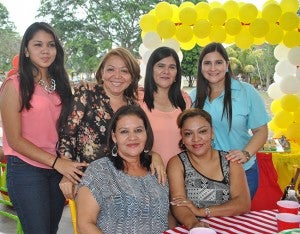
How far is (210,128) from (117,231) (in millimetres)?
843

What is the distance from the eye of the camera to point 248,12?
4.27 metres

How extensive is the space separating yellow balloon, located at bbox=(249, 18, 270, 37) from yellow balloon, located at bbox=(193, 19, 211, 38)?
0.51 metres

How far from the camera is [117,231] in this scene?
1677 millimetres

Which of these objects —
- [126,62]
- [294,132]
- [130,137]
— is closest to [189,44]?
[294,132]

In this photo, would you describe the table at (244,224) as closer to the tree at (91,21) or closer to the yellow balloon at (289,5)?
the yellow balloon at (289,5)

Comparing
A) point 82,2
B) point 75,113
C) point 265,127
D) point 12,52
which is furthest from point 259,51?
point 75,113

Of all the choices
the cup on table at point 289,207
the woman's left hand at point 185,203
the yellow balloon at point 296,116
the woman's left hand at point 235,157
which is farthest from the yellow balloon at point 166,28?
the cup on table at point 289,207

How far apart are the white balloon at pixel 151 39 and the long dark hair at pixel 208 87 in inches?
76.2

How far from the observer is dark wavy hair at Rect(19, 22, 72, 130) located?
2.02 metres

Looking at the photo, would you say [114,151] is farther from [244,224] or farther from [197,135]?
[244,224]

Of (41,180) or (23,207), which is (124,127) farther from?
(23,207)

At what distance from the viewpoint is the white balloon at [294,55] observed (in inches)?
184

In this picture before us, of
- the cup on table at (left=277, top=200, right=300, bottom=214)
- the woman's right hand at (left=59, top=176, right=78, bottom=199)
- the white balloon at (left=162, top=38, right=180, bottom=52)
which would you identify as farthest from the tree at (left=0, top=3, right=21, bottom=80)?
the cup on table at (left=277, top=200, right=300, bottom=214)

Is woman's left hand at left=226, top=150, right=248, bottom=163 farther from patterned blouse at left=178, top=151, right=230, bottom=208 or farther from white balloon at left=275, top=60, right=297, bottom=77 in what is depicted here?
white balloon at left=275, top=60, right=297, bottom=77
